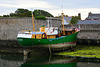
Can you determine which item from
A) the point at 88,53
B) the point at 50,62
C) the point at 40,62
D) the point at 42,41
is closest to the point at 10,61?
the point at 40,62

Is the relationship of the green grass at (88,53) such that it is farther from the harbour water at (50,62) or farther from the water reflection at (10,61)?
the water reflection at (10,61)

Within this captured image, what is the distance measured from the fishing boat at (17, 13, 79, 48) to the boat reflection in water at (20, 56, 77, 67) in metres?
2.18

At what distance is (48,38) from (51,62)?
4.90 m

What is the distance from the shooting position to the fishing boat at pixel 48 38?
2700 centimetres

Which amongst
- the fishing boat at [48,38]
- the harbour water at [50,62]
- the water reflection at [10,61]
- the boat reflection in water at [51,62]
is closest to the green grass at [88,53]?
the harbour water at [50,62]

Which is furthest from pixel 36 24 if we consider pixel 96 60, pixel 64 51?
pixel 96 60

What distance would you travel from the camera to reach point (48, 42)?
27.6 metres

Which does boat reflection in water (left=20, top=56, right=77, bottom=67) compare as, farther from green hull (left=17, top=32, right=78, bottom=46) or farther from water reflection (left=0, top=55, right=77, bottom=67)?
green hull (left=17, top=32, right=78, bottom=46)

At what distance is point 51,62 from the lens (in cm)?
2398

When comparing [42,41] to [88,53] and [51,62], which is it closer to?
[51,62]

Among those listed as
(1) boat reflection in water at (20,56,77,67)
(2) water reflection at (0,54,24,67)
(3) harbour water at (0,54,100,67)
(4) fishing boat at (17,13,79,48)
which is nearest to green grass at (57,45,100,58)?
(3) harbour water at (0,54,100,67)

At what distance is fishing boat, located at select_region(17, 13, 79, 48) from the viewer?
27.0m

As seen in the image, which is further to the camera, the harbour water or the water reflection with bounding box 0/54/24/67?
the water reflection with bounding box 0/54/24/67

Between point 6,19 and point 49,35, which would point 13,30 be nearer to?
point 6,19
